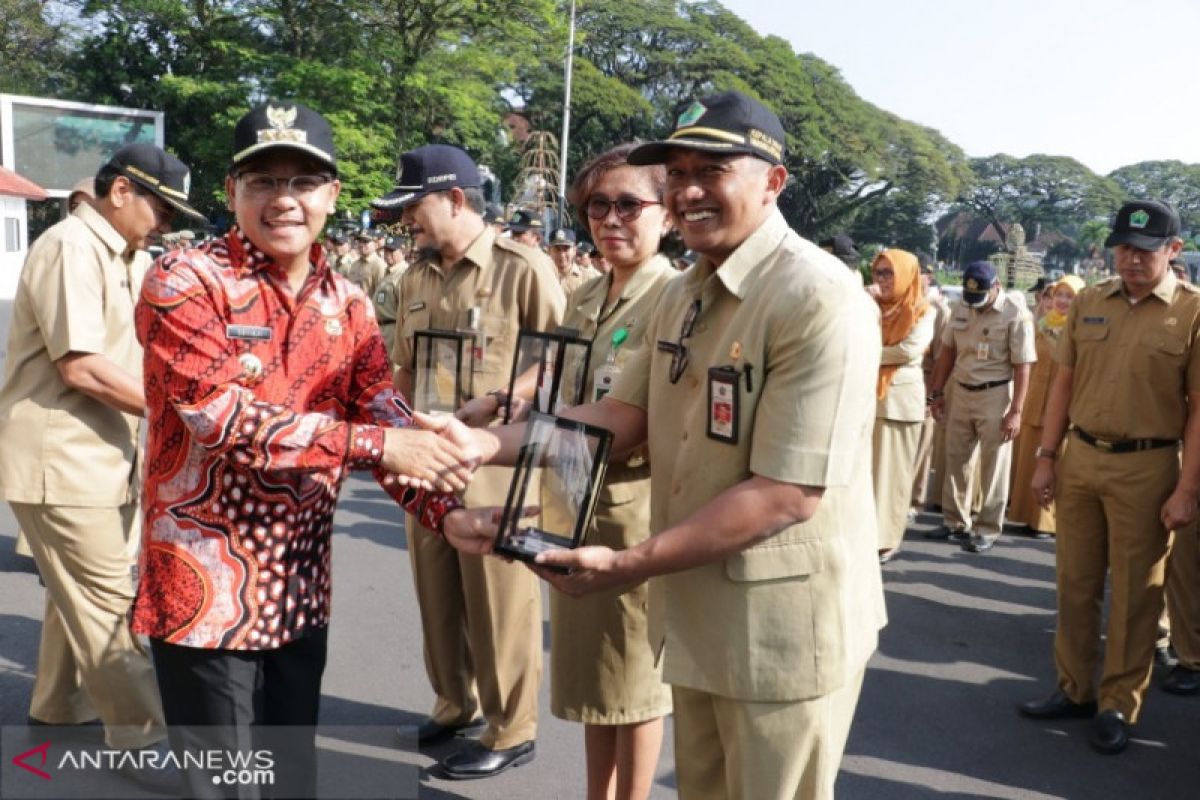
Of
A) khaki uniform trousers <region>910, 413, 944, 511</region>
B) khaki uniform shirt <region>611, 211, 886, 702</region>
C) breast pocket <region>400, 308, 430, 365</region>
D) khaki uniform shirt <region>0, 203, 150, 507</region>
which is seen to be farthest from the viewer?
khaki uniform trousers <region>910, 413, 944, 511</region>

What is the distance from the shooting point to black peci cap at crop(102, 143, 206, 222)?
3.28 metres

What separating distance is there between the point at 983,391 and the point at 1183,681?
280cm

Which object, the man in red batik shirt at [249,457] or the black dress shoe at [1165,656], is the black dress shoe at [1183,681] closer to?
the black dress shoe at [1165,656]

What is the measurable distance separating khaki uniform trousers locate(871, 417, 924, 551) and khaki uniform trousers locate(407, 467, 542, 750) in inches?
130

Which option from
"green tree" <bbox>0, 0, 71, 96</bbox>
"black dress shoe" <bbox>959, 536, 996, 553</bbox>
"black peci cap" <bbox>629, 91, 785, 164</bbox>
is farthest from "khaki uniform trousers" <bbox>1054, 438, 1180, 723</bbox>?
"green tree" <bbox>0, 0, 71, 96</bbox>

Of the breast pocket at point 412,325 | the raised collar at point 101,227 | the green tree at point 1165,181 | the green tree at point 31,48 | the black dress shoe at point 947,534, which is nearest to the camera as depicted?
the raised collar at point 101,227

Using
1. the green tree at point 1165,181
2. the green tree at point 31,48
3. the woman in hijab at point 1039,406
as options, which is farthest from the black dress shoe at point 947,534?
the green tree at point 1165,181

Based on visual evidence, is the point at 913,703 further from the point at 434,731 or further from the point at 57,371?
the point at 57,371

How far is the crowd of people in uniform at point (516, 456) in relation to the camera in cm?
192

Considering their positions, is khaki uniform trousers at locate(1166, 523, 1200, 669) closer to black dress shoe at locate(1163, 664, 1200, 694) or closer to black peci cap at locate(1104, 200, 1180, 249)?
black dress shoe at locate(1163, 664, 1200, 694)

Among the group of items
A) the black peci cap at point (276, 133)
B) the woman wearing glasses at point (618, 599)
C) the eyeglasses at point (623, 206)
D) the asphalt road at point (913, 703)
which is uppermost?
the black peci cap at point (276, 133)

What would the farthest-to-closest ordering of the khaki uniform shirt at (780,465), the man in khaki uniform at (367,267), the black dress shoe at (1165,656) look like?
the man in khaki uniform at (367,267)
the black dress shoe at (1165,656)
the khaki uniform shirt at (780,465)

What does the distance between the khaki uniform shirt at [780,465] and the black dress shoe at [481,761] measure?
1.66 m

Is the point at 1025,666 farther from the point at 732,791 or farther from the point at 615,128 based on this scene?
the point at 615,128
